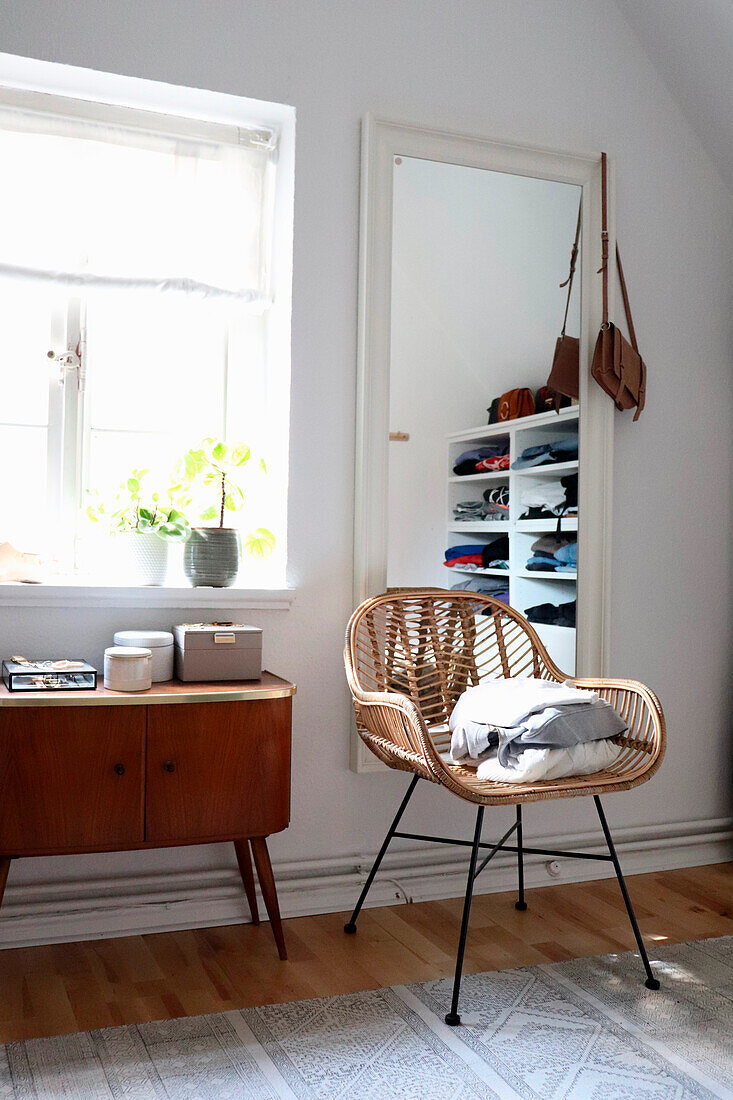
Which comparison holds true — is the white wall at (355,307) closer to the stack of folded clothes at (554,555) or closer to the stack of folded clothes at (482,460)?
the stack of folded clothes at (554,555)

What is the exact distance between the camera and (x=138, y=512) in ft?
7.91

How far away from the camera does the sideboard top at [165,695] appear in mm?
1950

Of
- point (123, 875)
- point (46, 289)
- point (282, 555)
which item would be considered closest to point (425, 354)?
point (282, 555)

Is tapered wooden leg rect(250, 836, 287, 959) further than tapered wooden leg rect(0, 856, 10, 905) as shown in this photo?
Yes

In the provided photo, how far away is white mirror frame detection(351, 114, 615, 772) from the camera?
8.32 ft

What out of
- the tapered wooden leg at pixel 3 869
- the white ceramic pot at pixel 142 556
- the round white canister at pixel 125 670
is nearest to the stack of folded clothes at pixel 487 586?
the white ceramic pot at pixel 142 556

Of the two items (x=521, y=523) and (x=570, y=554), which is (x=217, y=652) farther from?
(x=570, y=554)

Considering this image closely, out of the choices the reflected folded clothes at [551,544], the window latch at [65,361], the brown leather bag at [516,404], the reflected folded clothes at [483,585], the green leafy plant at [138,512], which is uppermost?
the window latch at [65,361]

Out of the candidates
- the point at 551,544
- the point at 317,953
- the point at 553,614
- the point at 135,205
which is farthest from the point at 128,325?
the point at 317,953

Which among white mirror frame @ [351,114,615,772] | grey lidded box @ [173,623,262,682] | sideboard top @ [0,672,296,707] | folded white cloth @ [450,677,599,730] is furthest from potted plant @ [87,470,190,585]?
folded white cloth @ [450,677,599,730]

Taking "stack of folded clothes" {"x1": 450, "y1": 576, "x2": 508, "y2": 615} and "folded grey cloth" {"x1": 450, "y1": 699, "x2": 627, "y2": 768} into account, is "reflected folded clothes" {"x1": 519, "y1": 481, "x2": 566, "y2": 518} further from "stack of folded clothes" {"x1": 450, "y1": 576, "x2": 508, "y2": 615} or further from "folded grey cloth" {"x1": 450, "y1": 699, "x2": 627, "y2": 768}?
"folded grey cloth" {"x1": 450, "y1": 699, "x2": 627, "y2": 768}

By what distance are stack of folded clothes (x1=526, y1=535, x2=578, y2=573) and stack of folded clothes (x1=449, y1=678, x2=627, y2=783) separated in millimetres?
605

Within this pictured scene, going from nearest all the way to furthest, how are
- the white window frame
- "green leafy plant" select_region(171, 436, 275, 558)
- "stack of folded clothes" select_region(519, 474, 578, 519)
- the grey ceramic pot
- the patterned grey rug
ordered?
the patterned grey rug → the white window frame → the grey ceramic pot → "green leafy plant" select_region(171, 436, 275, 558) → "stack of folded clothes" select_region(519, 474, 578, 519)

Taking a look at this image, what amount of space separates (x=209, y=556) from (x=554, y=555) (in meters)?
0.99
